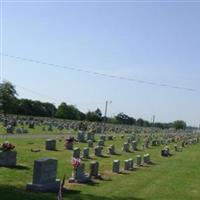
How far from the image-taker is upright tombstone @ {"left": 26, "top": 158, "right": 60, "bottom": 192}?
16559 millimetres

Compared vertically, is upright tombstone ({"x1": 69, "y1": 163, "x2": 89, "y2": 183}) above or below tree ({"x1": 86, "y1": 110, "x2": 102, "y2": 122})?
below

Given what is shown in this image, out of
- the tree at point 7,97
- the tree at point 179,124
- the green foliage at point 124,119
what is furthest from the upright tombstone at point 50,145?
the tree at point 179,124

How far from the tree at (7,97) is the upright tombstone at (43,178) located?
85887 mm

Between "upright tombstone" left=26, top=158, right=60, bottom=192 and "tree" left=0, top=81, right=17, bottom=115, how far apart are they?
282ft

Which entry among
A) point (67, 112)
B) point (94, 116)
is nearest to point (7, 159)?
point (67, 112)

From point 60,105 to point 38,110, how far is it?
8362 millimetres

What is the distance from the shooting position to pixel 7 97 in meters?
103

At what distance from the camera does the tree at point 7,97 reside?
102312 millimetres

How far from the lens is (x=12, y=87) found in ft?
361

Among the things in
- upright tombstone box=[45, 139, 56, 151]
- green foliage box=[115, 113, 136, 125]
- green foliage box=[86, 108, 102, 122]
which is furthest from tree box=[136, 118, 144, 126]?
upright tombstone box=[45, 139, 56, 151]

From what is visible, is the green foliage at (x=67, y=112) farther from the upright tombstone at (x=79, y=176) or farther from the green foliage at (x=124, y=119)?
the upright tombstone at (x=79, y=176)

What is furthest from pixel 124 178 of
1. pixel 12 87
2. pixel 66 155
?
pixel 12 87

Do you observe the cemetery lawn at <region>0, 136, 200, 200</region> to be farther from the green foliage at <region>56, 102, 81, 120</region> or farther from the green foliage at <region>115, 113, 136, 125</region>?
the green foliage at <region>115, 113, 136, 125</region>

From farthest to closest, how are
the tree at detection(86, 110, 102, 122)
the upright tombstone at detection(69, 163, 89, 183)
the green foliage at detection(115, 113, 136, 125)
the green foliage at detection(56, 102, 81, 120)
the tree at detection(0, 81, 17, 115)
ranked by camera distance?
1. the green foliage at detection(115, 113, 136, 125)
2. the tree at detection(86, 110, 102, 122)
3. the green foliage at detection(56, 102, 81, 120)
4. the tree at detection(0, 81, 17, 115)
5. the upright tombstone at detection(69, 163, 89, 183)
